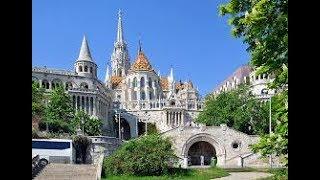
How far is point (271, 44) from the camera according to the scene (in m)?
7.71

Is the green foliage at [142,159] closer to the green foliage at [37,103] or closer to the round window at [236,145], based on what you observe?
the round window at [236,145]

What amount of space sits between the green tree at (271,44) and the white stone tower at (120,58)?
87980 mm

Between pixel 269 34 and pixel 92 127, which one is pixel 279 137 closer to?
pixel 269 34

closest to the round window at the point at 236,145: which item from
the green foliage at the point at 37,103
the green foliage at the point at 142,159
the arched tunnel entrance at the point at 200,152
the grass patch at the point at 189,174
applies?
the arched tunnel entrance at the point at 200,152

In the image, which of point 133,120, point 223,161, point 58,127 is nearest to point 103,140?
point 58,127

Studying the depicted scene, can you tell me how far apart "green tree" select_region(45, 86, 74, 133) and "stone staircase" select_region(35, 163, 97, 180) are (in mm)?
13444

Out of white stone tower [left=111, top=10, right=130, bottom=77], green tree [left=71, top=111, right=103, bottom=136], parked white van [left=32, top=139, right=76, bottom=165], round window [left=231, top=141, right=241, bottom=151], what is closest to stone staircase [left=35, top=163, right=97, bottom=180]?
parked white van [left=32, top=139, right=76, bottom=165]

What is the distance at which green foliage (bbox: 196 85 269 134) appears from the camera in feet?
172

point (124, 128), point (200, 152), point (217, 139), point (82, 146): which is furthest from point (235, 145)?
point (124, 128)

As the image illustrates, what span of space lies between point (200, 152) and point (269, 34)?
1692 inches

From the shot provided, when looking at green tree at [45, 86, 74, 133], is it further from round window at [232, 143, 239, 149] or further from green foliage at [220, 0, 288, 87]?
green foliage at [220, 0, 288, 87]
